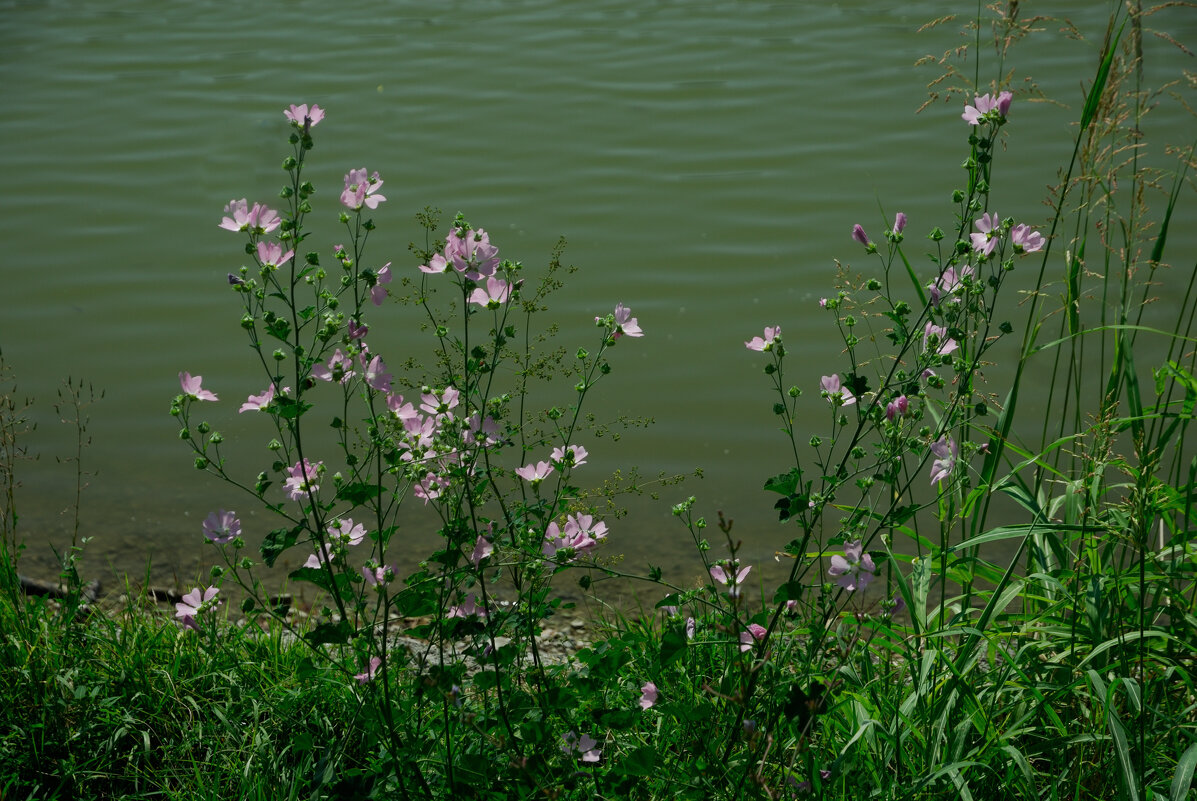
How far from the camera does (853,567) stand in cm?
183

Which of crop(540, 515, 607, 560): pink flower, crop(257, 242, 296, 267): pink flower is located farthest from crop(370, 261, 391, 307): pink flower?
crop(540, 515, 607, 560): pink flower

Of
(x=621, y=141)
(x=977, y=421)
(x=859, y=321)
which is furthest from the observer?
(x=621, y=141)

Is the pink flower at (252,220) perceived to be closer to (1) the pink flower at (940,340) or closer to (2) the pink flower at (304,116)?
(2) the pink flower at (304,116)

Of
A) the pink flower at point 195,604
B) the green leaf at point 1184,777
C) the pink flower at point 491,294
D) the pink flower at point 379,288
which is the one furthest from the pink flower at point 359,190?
the green leaf at point 1184,777

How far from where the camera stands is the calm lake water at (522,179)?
4352 mm

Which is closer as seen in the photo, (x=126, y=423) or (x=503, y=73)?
(x=126, y=423)

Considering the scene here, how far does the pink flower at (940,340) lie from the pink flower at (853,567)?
0.39 m

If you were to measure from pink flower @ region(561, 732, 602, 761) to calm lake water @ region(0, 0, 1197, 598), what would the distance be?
1584 mm

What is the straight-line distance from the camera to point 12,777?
7.50 feet

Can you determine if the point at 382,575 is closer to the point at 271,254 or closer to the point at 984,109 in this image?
the point at 271,254

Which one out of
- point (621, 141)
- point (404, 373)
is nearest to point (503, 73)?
point (621, 141)

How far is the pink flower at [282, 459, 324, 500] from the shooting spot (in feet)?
6.31

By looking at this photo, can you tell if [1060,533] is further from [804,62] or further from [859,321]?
[804,62]

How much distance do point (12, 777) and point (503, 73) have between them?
6.29 meters
